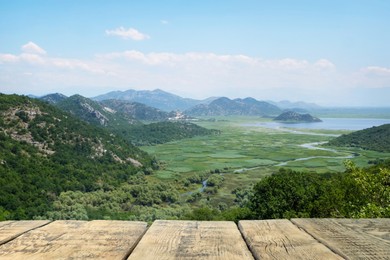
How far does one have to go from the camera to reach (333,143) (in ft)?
473

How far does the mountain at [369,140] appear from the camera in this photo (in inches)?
Answer: 5181

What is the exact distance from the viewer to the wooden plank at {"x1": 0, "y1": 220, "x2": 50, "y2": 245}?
2561 millimetres

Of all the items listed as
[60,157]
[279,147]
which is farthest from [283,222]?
[279,147]

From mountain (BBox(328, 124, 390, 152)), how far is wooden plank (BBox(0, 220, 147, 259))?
463ft

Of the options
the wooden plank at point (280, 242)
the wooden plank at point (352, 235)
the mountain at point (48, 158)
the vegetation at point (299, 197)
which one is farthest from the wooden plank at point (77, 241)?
the mountain at point (48, 158)

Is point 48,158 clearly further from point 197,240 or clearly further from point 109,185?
point 197,240

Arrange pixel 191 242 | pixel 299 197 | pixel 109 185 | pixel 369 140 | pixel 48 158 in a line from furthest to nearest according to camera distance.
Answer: pixel 369 140, pixel 48 158, pixel 109 185, pixel 299 197, pixel 191 242

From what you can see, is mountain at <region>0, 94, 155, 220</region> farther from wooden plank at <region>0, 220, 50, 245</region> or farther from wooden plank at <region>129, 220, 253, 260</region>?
wooden plank at <region>129, 220, 253, 260</region>

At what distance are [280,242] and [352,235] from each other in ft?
2.00

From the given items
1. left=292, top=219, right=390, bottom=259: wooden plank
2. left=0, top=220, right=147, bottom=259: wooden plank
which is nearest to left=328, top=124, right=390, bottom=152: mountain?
left=292, top=219, right=390, bottom=259: wooden plank

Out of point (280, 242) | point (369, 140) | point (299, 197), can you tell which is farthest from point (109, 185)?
point (369, 140)

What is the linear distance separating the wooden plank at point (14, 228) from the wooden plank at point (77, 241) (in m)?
0.06

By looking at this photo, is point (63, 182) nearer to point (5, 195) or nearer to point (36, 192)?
point (36, 192)

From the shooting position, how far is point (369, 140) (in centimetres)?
14112
